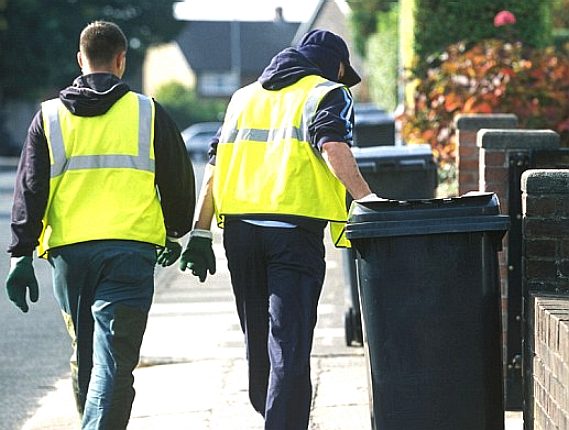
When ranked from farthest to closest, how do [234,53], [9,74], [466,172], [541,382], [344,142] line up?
[234,53]
[9,74]
[466,172]
[344,142]
[541,382]

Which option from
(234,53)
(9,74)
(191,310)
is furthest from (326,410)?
(234,53)

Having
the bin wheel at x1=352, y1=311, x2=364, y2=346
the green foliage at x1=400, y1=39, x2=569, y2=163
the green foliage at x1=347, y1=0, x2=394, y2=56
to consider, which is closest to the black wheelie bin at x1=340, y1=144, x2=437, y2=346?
the bin wheel at x1=352, y1=311, x2=364, y2=346

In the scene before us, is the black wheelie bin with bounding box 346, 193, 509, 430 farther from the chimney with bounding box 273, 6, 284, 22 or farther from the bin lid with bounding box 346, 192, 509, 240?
the chimney with bounding box 273, 6, 284, 22

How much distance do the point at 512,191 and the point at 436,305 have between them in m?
1.57

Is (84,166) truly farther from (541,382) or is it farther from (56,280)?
(541,382)

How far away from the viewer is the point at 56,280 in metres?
5.18

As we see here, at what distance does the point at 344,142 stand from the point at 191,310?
195 inches

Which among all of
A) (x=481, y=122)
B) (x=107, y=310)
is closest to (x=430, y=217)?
(x=107, y=310)

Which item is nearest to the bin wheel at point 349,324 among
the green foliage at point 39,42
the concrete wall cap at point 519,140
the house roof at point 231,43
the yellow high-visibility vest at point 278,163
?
the concrete wall cap at point 519,140

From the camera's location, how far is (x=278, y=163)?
5.16 meters

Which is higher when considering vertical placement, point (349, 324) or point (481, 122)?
point (481, 122)

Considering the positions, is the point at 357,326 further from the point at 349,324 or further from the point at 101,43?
the point at 101,43

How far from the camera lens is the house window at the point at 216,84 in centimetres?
8525

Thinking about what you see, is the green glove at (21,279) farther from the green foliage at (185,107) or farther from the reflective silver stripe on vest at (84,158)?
the green foliage at (185,107)
